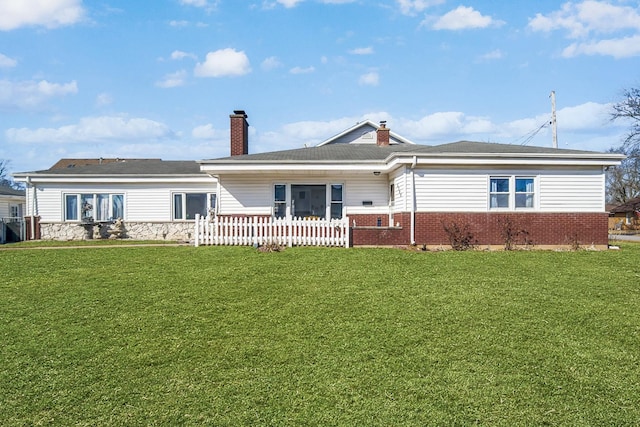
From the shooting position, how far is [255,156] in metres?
17.5

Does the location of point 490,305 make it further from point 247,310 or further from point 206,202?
point 206,202

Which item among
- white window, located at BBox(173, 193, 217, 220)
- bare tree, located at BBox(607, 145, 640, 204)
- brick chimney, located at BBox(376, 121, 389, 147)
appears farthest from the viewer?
bare tree, located at BBox(607, 145, 640, 204)

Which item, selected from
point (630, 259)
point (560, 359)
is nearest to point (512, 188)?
point (630, 259)

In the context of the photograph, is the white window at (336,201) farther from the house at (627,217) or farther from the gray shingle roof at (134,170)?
the house at (627,217)

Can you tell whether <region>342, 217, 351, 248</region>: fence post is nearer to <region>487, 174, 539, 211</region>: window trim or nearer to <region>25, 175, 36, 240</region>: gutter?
<region>487, 174, 539, 211</region>: window trim

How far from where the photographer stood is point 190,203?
68.1 ft

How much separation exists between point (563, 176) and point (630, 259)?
12.0 feet

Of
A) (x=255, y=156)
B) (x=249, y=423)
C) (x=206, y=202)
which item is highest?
(x=255, y=156)

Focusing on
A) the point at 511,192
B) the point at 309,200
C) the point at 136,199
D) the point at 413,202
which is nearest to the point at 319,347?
the point at 413,202

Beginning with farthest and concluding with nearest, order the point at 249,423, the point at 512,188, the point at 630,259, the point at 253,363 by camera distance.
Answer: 1. the point at 512,188
2. the point at 630,259
3. the point at 253,363
4. the point at 249,423

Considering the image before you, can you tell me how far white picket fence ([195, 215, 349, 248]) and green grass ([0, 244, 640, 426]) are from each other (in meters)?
4.14

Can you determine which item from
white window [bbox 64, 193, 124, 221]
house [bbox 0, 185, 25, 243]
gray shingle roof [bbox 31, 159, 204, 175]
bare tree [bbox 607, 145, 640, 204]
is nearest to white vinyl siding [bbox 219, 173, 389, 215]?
gray shingle roof [bbox 31, 159, 204, 175]

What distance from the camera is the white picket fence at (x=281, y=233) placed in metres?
13.6

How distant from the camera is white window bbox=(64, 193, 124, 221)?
20.5 m
